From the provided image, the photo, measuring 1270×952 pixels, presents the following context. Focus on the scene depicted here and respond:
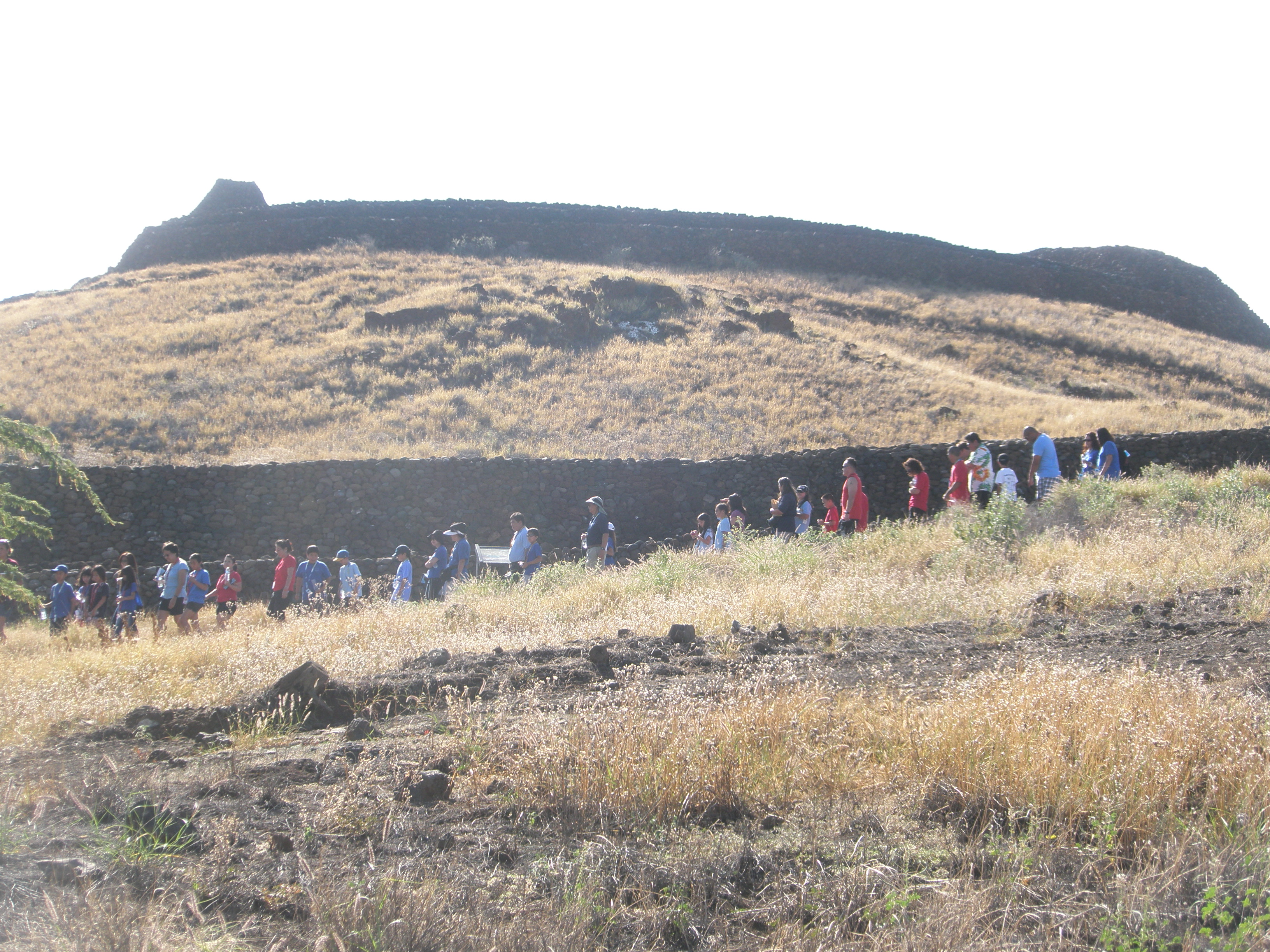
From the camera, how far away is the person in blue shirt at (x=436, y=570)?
1157 cm

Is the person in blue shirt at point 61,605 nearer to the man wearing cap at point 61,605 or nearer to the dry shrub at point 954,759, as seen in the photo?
the man wearing cap at point 61,605

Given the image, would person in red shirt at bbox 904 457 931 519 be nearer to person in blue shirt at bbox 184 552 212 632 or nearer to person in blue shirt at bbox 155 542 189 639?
person in blue shirt at bbox 184 552 212 632

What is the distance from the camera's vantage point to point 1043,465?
11.1m

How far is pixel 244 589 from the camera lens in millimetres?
13922

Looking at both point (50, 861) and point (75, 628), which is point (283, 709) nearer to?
point (50, 861)

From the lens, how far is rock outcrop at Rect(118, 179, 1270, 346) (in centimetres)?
3994

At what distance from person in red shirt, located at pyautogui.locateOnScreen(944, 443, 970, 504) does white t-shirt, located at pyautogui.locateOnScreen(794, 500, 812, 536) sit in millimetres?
1817

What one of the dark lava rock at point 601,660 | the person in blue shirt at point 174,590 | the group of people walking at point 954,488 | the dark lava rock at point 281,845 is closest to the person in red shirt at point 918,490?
the group of people walking at point 954,488

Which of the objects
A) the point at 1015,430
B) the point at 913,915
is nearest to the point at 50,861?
the point at 913,915

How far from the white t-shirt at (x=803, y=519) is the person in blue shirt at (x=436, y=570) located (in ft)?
16.1

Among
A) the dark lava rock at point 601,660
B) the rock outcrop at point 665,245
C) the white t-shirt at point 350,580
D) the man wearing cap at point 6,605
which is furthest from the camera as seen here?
the rock outcrop at point 665,245

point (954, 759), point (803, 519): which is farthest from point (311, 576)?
point (954, 759)

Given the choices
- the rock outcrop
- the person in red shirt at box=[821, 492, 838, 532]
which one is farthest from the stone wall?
the rock outcrop

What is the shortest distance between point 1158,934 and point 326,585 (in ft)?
31.2
